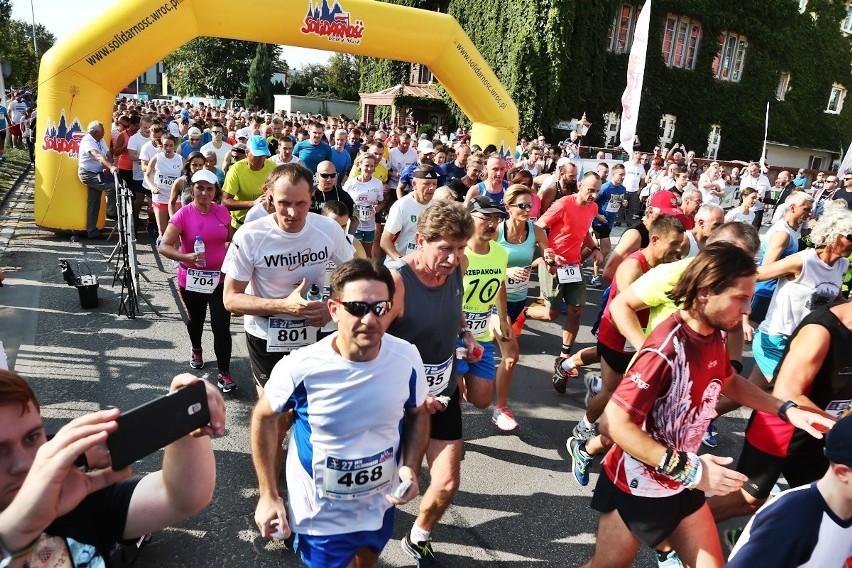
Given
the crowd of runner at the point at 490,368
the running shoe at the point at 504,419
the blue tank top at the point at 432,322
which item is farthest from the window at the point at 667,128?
the blue tank top at the point at 432,322

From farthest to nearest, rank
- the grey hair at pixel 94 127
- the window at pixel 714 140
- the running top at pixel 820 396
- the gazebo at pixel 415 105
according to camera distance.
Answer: the window at pixel 714 140 < the gazebo at pixel 415 105 < the grey hair at pixel 94 127 < the running top at pixel 820 396

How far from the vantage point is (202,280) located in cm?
475

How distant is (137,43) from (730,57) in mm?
31160

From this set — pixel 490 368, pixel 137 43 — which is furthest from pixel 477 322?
pixel 137 43

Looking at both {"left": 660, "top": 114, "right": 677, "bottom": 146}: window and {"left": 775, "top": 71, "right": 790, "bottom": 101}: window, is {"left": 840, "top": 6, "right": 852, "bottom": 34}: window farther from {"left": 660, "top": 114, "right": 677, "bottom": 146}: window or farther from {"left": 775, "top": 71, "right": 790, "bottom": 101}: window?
{"left": 660, "top": 114, "right": 677, "bottom": 146}: window

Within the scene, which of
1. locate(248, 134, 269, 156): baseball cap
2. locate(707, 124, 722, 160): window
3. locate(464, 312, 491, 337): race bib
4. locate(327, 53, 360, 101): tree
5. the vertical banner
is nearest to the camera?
locate(464, 312, 491, 337): race bib

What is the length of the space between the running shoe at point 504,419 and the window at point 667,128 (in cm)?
2884

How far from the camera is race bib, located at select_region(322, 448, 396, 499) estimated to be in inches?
85.0

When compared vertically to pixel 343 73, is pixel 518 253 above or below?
below

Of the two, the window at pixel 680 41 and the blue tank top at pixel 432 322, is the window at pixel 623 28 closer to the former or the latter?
the window at pixel 680 41

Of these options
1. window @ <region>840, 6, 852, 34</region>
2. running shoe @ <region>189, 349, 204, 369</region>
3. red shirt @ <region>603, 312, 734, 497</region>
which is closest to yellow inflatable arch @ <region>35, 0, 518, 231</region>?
running shoe @ <region>189, 349, 204, 369</region>

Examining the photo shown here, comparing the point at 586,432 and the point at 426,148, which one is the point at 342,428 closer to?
the point at 586,432

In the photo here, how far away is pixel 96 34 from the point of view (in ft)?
29.6

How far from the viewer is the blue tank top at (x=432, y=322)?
9.65 ft
